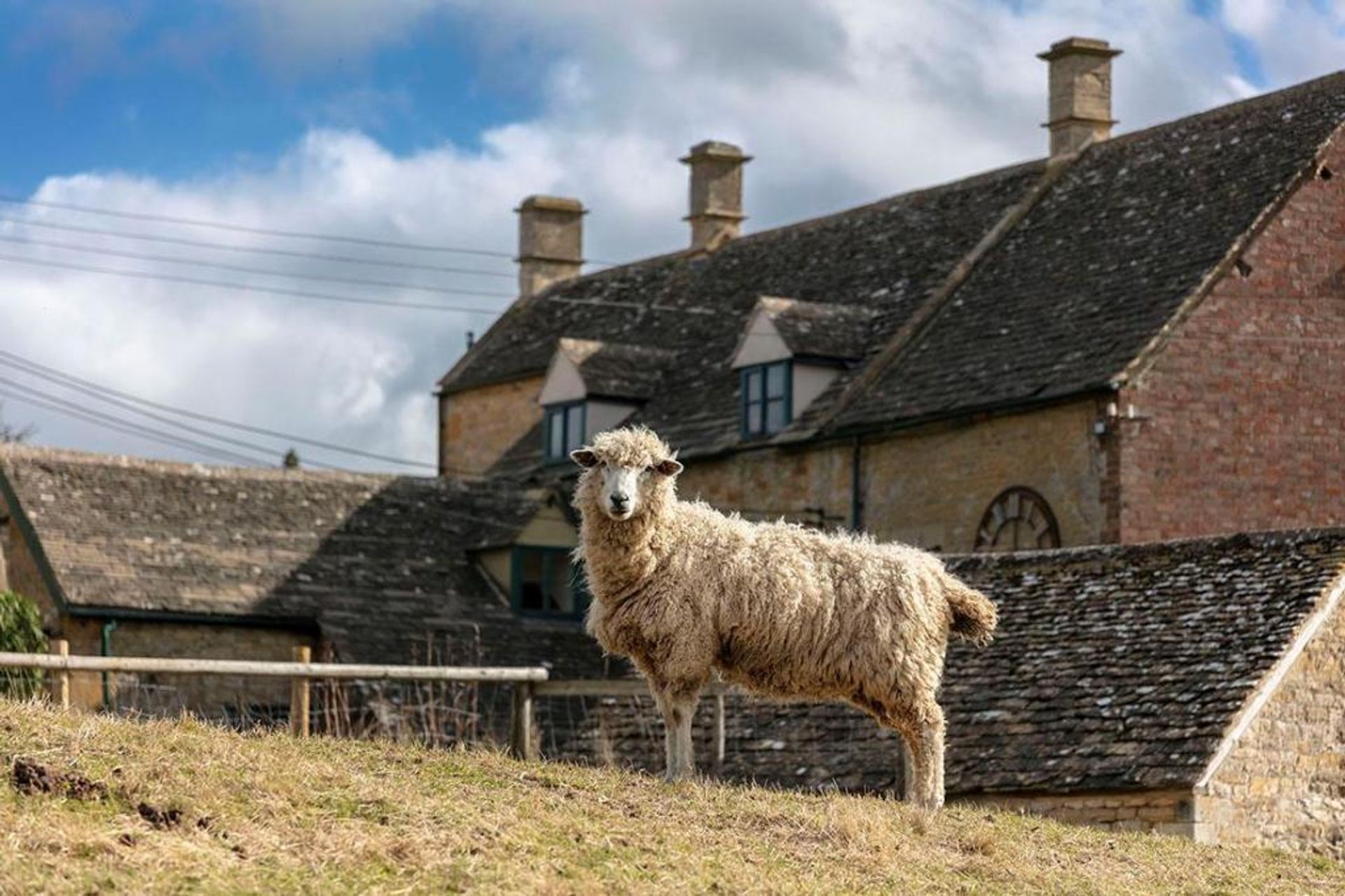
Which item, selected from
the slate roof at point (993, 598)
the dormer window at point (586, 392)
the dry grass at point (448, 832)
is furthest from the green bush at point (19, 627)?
the dry grass at point (448, 832)

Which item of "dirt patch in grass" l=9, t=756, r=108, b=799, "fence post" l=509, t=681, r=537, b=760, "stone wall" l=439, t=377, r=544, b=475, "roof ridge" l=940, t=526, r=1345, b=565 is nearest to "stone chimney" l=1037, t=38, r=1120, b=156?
"stone wall" l=439, t=377, r=544, b=475

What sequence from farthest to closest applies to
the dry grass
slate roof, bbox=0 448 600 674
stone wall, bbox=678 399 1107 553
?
slate roof, bbox=0 448 600 674 → stone wall, bbox=678 399 1107 553 → the dry grass

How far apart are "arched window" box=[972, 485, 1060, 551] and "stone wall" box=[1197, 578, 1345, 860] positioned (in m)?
12.1

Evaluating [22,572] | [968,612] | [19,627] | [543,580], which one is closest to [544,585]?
[543,580]

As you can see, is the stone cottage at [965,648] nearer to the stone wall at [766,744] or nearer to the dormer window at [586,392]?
the stone wall at [766,744]

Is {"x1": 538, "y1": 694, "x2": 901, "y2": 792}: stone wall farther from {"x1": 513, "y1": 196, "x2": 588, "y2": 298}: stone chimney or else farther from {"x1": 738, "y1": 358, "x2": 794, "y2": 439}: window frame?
{"x1": 513, "y1": 196, "x2": 588, "y2": 298}: stone chimney

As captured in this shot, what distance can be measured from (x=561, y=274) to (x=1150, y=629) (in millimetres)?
35063

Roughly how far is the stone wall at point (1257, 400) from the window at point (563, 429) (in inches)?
529

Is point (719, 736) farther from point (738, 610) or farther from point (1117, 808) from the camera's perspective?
point (738, 610)

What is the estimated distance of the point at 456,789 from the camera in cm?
1628

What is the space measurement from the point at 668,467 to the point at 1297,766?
394 inches

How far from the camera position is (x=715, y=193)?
57.4 m

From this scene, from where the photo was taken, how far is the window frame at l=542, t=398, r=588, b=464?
161 feet

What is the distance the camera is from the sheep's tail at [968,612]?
19.8 metres
